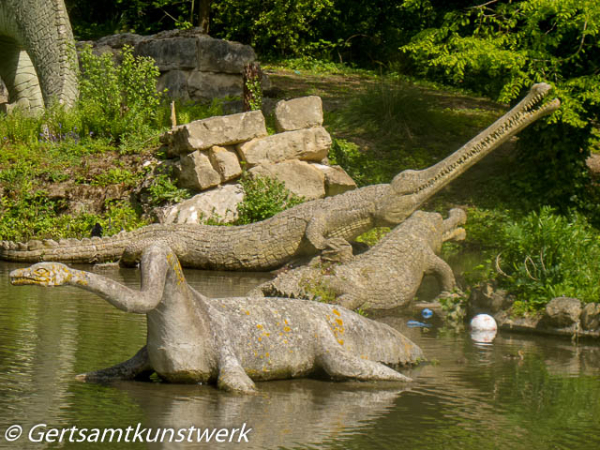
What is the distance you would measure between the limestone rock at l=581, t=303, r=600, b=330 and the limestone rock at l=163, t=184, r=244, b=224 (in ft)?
23.8

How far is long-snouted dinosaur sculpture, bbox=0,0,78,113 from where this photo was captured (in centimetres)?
1842

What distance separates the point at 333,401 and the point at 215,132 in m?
9.95

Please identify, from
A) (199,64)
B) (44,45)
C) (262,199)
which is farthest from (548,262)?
(199,64)

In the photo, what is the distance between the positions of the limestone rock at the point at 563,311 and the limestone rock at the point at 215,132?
7.87m

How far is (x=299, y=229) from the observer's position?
1239cm

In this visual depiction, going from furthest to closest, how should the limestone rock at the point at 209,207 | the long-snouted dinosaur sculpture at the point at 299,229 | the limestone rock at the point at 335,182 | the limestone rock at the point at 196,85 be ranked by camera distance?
1. the limestone rock at the point at 196,85
2. the limestone rock at the point at 335,182
3. the limestone rock at the point at 209,207
4. the long-snouted dinosaur sculpture at the point at 299,229

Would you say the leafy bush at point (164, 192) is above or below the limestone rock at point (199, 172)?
below

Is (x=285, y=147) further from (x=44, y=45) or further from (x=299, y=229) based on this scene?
(x=44, y=45)

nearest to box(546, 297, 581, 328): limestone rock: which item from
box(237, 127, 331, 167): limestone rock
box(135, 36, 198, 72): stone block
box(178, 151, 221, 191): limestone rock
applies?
box(237, 127, 331, 167): limestone rock

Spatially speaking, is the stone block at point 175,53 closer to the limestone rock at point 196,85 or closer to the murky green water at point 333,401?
the limestone rock at point 196,85

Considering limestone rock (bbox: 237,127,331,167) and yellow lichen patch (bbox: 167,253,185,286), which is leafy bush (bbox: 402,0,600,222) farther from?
yellow lichen patch (bbox: 167,253,185,286)

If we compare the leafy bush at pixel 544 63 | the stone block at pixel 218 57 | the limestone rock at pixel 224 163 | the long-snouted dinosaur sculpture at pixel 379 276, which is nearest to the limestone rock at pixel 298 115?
Answer: the limestone rock at pixel 224 163

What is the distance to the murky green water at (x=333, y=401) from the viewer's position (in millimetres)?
4934

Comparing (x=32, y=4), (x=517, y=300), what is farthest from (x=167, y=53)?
(x=517, y=300)
